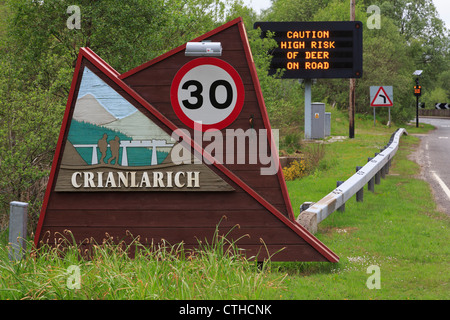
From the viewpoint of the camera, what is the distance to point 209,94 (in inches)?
281

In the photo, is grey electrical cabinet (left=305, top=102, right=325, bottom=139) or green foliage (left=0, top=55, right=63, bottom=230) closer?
green foliage (left=0, top=55, right=63, bottom=230)

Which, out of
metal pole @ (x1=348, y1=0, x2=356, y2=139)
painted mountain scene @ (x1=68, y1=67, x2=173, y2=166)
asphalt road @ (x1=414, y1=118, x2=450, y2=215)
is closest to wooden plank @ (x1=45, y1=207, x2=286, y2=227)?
painted mountain scene @ (x1=68, y1=67, x2=173, y2=166)

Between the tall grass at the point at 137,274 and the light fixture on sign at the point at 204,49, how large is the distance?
2.06m

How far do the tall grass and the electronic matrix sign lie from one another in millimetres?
19804

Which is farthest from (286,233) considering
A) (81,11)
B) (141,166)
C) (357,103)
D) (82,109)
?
(357,103)

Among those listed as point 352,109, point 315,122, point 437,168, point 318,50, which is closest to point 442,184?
point 437,168

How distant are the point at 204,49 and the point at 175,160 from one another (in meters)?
1.31

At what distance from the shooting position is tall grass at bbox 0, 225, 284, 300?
545cm

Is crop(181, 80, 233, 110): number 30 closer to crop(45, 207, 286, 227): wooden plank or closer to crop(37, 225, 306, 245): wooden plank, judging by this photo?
crop(45, 207, 286, 227): wooden plank

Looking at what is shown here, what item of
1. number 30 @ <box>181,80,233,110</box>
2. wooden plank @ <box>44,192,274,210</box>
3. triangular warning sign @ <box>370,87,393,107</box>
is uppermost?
triangular warning sign @ <box>370,87,393,107</box>

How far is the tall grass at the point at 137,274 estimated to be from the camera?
5.45 m

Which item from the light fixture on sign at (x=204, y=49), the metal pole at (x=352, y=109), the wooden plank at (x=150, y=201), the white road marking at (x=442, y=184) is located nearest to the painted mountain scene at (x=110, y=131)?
the wooden plank at (x=150, y=201)
